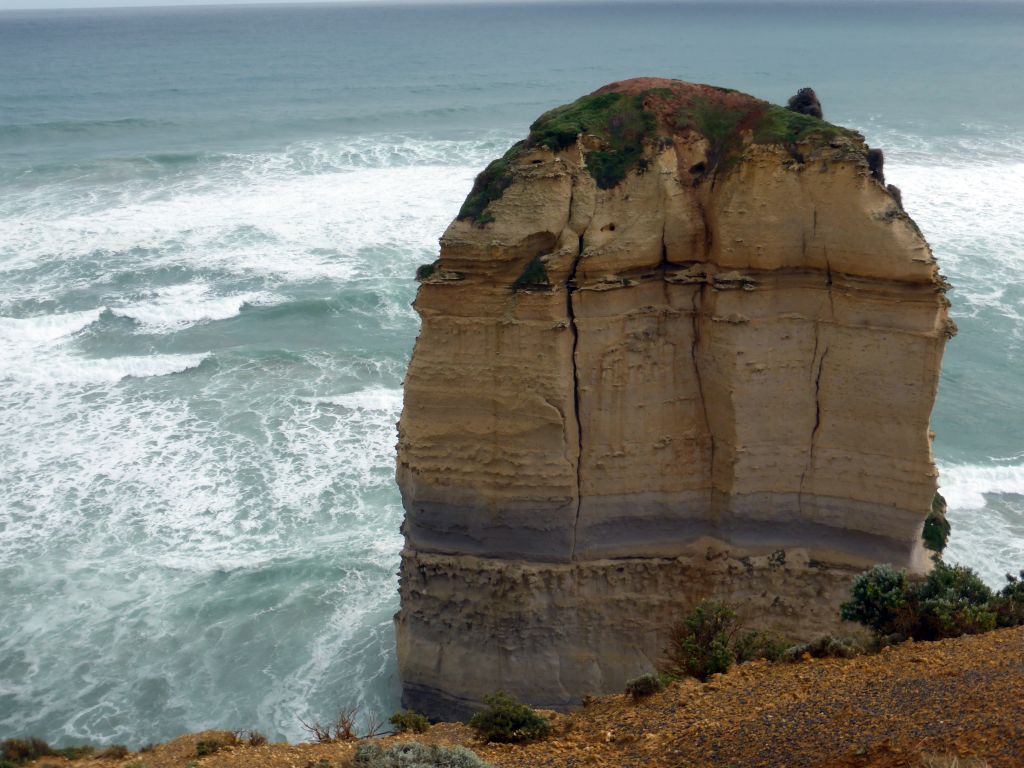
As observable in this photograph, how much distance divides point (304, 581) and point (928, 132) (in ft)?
155

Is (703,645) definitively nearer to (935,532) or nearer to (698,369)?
(698,369)

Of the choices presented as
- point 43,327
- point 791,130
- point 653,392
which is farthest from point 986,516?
point 43,327

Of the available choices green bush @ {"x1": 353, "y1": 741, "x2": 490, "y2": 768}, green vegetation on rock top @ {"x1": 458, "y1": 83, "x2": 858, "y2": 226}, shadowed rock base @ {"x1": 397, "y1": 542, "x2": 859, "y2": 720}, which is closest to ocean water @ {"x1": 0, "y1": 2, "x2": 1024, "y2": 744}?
shadowed rock base @ {"x1": 397, "y1": 542, "x2": 859, "y2": 720}

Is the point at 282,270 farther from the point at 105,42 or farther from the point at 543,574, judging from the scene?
the point at 105,42

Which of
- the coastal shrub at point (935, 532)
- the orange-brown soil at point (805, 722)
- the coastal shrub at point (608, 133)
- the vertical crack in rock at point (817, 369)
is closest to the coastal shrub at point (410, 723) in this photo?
the orange-brown soil at point (805, 722)

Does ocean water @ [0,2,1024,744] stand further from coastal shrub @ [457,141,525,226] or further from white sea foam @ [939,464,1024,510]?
coastal shrub @ [457,141,525,226]

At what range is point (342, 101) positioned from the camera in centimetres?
7125

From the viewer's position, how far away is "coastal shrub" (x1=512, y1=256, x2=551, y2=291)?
1258cm

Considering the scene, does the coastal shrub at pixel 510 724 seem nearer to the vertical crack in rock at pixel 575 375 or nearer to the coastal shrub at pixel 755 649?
the coastal shrub at pixel 755 649

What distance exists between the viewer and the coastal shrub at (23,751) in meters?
13.1

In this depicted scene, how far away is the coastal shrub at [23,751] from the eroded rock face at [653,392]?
5.05 meters

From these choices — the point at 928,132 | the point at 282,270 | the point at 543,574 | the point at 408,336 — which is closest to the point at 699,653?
the point at 543,574

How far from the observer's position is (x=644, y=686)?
11078mm

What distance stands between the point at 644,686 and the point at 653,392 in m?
3.91
